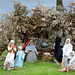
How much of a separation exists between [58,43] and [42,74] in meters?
5.07

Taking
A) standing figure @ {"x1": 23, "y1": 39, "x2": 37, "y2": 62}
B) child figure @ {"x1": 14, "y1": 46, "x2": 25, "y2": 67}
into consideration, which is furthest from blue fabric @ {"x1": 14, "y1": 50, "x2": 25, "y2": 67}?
standing figure @ {"x1": 23, "y1": 39, "x2": 37, "y2": 62}

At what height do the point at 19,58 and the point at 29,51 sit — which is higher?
the point at 29,51

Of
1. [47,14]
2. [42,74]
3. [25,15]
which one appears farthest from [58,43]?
[42,74]

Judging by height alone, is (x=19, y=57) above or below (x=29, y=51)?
below

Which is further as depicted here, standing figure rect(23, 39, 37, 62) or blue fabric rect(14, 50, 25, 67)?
standing figure rect(23, 39, 37, 62)

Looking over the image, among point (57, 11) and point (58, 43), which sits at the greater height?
point (57, 11)

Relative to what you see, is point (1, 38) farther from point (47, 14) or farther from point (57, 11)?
point (57, 11)

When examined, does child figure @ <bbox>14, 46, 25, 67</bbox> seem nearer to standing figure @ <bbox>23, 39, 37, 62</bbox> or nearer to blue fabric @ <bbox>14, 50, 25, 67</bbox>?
blue fabric @ <bbox>14, 50, 25, 67</bbox>

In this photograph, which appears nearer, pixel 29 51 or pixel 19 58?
pixel 19 58

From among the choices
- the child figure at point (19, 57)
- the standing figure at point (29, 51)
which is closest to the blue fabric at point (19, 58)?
the child figure at point (19, 57)

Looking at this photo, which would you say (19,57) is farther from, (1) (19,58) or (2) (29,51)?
(2) (29,51)

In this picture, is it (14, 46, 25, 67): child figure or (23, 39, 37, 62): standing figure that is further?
(23, 39, 37, 62): standing figure

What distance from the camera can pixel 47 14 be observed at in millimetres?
11000

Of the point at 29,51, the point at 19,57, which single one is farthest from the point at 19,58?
the point at 29,51
